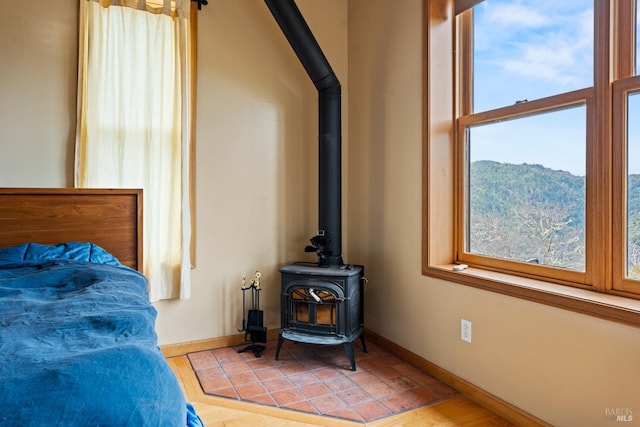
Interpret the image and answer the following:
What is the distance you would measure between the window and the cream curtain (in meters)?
1.65

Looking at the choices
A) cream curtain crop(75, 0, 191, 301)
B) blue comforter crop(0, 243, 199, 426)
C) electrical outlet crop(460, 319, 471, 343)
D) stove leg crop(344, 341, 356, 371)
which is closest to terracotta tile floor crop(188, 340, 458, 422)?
stove leg crop(344, 341, 356, 371)

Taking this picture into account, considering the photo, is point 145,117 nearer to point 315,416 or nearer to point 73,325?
point 73,325

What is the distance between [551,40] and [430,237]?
121 centimetres

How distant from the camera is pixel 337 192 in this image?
3.01 metres

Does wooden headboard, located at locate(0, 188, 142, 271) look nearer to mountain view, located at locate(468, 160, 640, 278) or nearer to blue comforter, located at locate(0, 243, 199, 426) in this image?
blue comforter, located at locate(0, 243, 199, 426)

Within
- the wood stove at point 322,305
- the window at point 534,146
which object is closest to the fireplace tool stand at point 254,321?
the wood stove at point 322,305

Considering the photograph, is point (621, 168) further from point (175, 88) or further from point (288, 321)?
point (175, 88)

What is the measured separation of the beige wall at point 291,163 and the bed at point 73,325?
349 mm

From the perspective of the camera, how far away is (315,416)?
2016mm

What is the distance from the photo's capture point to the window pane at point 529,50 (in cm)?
188

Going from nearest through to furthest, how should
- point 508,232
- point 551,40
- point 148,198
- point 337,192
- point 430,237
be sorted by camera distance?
point 551,40, point 508,232, point 430,237, point 148,198, point 337,192

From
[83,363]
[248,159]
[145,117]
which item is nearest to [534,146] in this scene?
[248,159]

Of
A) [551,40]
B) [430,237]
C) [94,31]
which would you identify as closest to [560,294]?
[430,237]

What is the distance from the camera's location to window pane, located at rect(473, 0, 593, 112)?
74.1 inches
